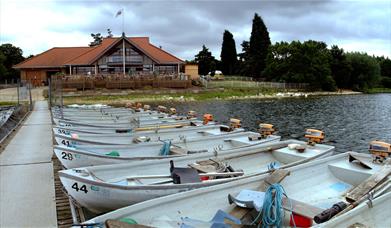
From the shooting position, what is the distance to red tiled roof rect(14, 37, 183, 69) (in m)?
58.6

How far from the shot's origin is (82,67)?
60.6 meters

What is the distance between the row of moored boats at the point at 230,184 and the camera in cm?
516

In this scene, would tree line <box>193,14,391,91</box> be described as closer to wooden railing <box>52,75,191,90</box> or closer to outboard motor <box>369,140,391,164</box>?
wooden railing <box>52,75,191,90</box>

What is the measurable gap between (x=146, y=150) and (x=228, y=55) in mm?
85943

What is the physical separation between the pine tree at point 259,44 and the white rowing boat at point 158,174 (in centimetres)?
7644

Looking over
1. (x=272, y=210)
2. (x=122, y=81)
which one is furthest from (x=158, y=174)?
(x=122, y=81)

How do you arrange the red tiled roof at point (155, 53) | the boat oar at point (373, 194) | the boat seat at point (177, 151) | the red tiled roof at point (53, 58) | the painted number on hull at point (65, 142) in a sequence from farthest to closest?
the red tiled roof at point (53, 58)
the red tiled roof at point (155, 53)
the painted number on hull at point (65, 142)
the boat seat at point (177, 151)
the boat oar at point (373, 194)

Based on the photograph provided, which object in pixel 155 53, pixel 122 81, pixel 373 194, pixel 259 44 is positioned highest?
→ pixel 259 44

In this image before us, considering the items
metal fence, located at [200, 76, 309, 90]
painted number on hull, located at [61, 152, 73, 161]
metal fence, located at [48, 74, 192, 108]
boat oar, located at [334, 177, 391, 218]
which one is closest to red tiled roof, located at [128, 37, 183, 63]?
metal fence, located at [48, 74, 192, 108]

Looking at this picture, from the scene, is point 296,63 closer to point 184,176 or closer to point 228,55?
point 228,55

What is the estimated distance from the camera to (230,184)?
19.3 ft

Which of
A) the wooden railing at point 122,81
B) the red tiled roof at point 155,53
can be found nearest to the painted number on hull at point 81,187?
the wooden railing at point 122,81

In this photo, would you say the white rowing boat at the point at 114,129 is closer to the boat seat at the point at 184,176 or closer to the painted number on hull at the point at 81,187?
the boat seat at the point at 184,176

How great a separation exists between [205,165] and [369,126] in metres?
21.5
